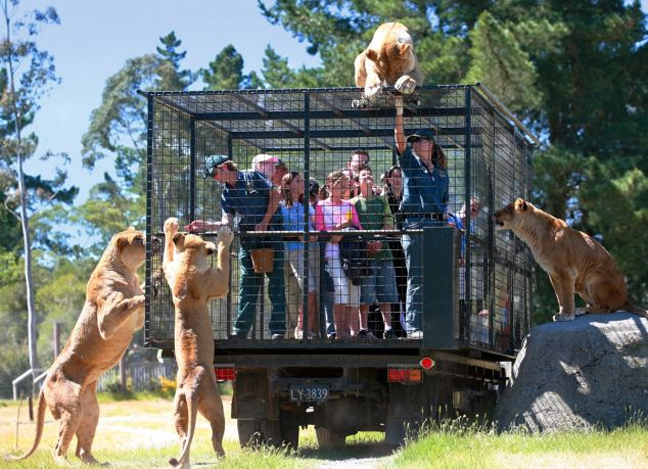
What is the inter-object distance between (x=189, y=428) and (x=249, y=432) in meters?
1.89

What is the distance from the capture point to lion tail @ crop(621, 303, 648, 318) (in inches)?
480

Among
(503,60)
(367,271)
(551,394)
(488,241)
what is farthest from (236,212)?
(503,60)

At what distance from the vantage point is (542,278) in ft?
81.8

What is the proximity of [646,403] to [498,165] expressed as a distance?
298 centimetres

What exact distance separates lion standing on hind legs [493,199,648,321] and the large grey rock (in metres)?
1.12

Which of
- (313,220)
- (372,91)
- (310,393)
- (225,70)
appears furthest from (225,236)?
(225,70)

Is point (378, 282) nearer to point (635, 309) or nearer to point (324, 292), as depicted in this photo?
point (324, 292)

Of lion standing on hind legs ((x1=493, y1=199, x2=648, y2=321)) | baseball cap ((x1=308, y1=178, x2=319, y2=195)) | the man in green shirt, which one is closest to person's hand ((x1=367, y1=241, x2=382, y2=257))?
the man in green shirt

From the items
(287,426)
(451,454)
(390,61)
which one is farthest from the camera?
(390,61)

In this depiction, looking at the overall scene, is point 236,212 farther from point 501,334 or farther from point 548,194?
point 548,194

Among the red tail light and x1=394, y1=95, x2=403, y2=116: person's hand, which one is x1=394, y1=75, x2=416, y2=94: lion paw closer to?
x1=394, y1=95, x2=403, y2=116: person's hand

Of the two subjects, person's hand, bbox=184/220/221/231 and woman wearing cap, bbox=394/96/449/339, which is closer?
woman wearing cap, bbox=394/96/449/339

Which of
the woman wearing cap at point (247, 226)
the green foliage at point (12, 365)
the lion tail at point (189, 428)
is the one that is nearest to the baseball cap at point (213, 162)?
the woman wearing cap at point (247, 226)

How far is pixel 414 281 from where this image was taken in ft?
33.9
